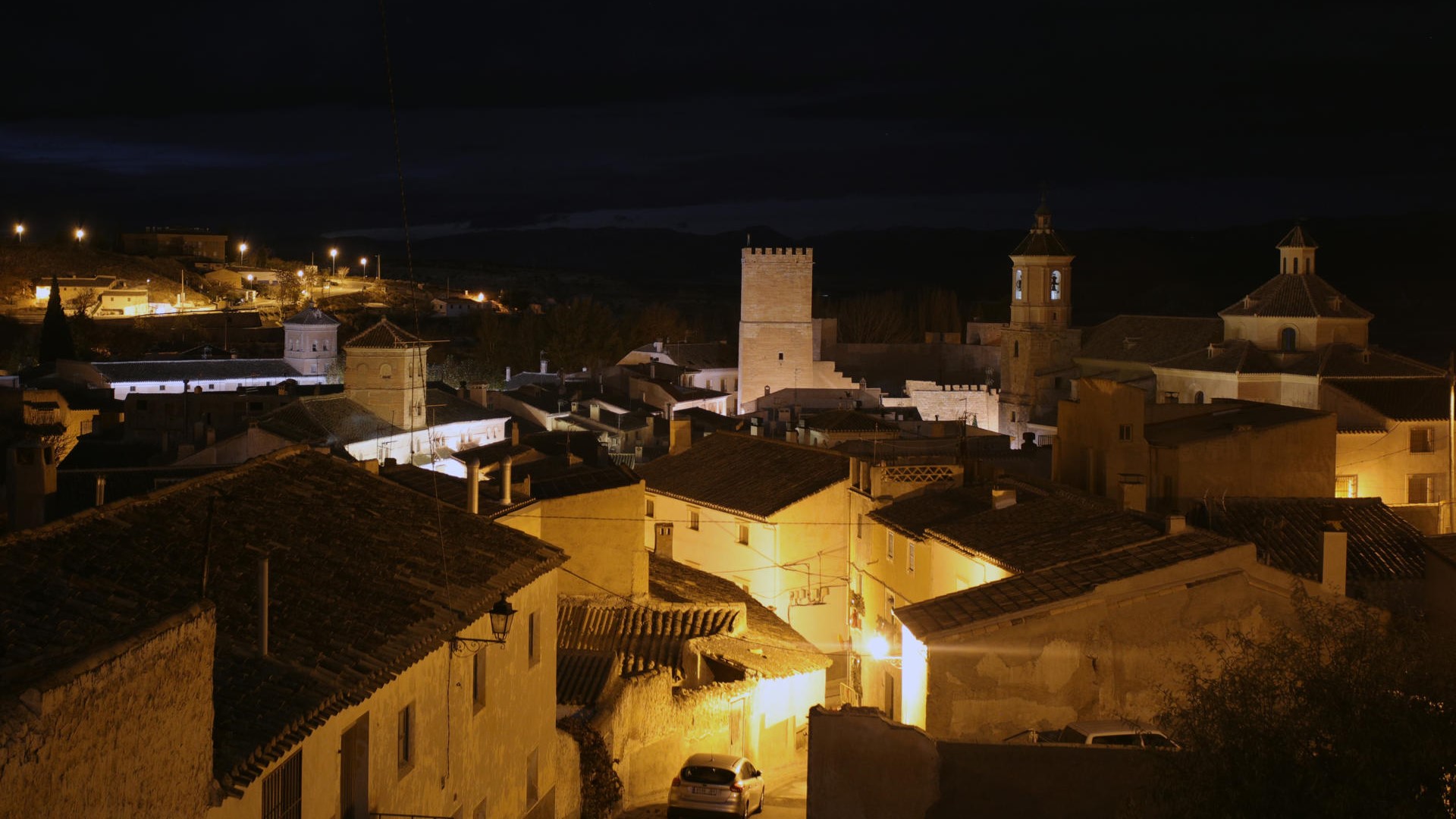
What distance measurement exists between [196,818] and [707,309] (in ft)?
325

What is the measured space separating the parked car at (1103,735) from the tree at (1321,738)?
176 centimetres

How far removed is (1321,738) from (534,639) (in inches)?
212

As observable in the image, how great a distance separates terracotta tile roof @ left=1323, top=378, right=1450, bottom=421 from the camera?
3067 centimetres

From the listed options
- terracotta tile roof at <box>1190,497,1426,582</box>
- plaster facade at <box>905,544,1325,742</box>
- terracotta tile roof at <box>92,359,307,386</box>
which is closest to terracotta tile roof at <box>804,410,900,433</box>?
terracotta tile roof at <box>1190,497,1426,582</box>

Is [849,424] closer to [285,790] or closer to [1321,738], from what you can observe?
[1321,738]

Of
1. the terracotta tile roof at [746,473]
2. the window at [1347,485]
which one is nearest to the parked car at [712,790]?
the terracotta tile roof at [746,473]

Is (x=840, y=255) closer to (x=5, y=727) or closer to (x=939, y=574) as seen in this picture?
(x=939, y=574)

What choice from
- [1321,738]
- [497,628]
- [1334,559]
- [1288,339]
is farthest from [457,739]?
[1288,339]

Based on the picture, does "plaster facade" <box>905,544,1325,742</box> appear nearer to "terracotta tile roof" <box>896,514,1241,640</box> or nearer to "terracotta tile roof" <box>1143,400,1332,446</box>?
"terracotta tile roof" <box>896,514,1241,640</box>

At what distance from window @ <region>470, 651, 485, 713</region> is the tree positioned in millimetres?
3923

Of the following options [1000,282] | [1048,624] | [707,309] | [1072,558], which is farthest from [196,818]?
[1000,282]

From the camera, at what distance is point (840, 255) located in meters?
150

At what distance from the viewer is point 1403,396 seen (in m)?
32.1

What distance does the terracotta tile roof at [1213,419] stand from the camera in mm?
19672
